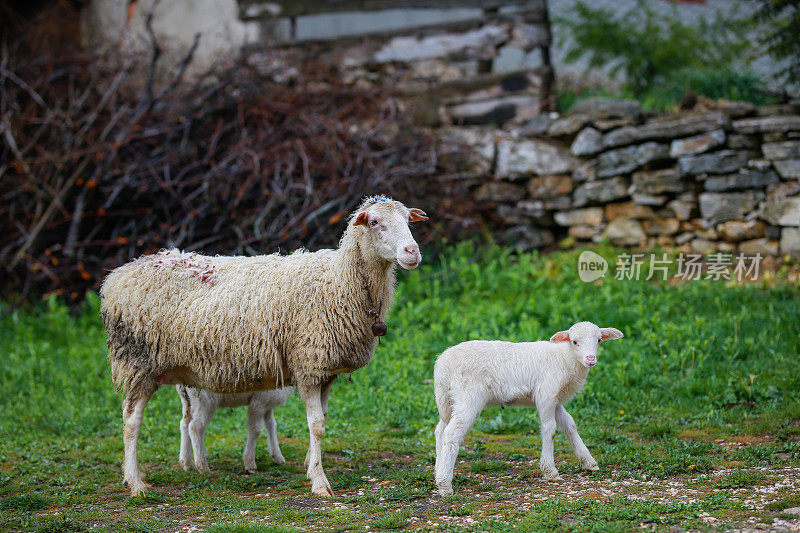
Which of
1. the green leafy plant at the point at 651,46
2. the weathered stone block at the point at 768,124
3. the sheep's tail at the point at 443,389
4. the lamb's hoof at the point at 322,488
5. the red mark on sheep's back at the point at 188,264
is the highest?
the green leafy plant at the point at 651,46

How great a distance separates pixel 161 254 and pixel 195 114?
225 inches

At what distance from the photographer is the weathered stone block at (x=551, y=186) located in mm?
10742

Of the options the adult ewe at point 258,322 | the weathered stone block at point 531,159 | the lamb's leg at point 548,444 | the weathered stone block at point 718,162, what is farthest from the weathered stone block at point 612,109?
the lamb's leg at point 548,444

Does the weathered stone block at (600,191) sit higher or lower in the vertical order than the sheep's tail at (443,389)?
higher

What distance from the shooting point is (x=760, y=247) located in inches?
368

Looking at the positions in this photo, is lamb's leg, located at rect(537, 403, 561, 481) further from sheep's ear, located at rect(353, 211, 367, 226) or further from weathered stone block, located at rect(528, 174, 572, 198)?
weathered stone block, located at rect(528, 174, 572, 198)

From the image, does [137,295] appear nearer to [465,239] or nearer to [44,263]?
[44,263]

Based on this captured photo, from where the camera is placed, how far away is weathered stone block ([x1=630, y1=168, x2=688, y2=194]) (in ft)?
32.1

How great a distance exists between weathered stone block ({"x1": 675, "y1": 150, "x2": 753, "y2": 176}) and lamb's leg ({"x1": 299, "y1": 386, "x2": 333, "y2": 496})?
6.52 metres

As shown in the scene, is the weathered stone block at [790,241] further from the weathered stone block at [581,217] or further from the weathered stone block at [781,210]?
the weathered stone block at [581,217]

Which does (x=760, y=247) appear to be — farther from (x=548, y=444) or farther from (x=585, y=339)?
(x=548, y=444)

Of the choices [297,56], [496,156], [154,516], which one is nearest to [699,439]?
[154,516]

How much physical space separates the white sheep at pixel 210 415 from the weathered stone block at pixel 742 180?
6.43 meters

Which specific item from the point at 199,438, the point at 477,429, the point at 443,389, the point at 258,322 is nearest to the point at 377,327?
the point at 443,389
